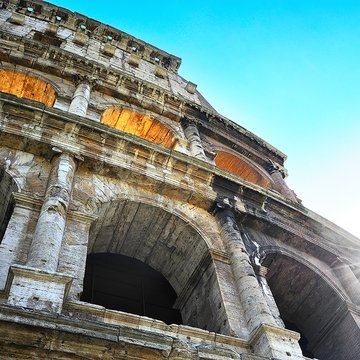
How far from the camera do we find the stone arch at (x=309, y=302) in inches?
324

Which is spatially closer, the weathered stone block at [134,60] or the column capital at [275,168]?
the column capital at [275,168]

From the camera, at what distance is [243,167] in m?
13.8

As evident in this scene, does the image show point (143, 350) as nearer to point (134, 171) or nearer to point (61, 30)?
point (134, 171)

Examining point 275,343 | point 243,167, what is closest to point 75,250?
point 275,343

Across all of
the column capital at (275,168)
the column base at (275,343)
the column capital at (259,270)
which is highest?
the column capital at (275,168)

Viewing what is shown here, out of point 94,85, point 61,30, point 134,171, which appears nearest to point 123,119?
point 94,85

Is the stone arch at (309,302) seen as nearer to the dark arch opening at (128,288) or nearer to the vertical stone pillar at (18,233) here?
the dark arch opening at (128,288)

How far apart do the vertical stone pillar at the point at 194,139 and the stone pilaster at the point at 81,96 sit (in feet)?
9.26

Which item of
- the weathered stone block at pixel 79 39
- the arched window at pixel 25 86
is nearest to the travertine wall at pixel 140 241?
the arched window at pixel 25 86

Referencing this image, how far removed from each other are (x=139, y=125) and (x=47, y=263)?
7426mm

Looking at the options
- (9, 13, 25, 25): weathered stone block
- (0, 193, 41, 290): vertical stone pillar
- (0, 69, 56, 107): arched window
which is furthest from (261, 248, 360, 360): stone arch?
(9, 13, 25, 25): weathered stone block

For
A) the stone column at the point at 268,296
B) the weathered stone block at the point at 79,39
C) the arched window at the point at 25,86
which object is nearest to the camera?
the stone column at the point at 268,296

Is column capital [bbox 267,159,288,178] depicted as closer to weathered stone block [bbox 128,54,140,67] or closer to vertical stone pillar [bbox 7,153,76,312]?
weathered stone block [bbox 128,54,140,67]

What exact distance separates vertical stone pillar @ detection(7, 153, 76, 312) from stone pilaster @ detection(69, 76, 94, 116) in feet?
9.96
